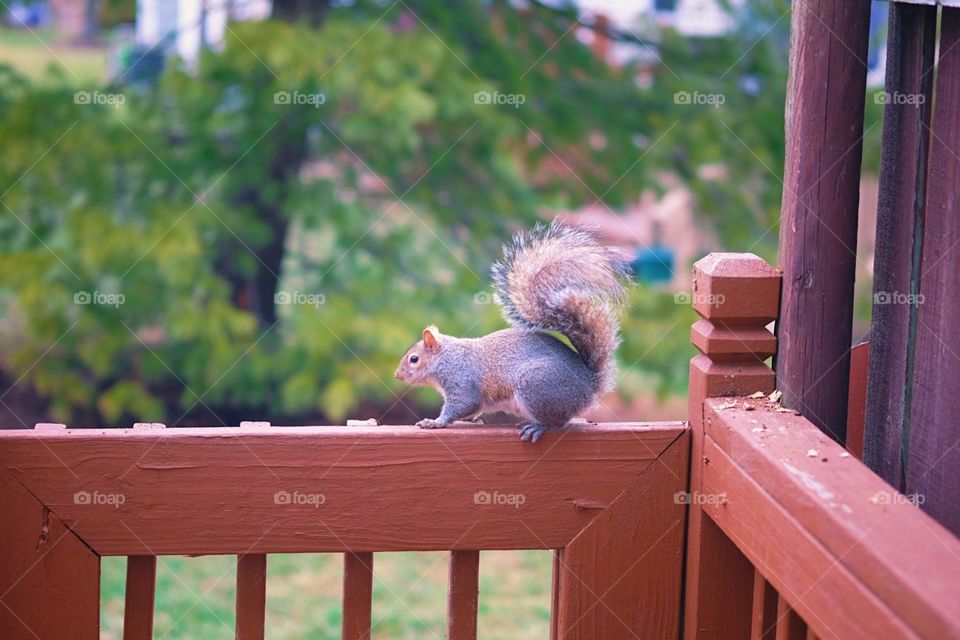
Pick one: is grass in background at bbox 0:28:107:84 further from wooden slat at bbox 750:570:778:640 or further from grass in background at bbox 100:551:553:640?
wooden slat at bbox 750:570:778:640

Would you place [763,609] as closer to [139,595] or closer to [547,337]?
[547,337]

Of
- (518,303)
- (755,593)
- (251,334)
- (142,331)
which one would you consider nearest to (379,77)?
(251,334)

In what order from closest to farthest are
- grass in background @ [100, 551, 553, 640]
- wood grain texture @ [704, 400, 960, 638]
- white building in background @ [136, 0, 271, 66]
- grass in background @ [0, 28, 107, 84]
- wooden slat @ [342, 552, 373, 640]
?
wood grain texture @ [704, 400, 960, 638] < wooden slat @ [342, 552, 373, 640] < grass in background @ [100, 551, 553, 640] < white building in background @ [136, 0, 271, 66] < grass in background @ [0, 28, 107, 84]

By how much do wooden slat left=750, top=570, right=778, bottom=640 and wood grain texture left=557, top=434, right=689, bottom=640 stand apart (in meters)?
0.19

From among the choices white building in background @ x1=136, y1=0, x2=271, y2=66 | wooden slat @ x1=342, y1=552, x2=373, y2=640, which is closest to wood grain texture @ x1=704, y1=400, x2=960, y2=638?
wooden slat @ x1=342, y1=552, x2=373, y2=640

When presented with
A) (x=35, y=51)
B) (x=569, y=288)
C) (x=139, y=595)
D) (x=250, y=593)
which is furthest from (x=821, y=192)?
(x=35, y=51)

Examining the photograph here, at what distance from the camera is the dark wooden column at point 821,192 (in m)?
1.51

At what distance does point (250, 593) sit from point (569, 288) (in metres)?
0.74

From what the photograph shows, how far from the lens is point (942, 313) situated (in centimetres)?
142

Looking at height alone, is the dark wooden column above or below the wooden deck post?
above

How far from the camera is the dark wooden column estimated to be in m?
1.51

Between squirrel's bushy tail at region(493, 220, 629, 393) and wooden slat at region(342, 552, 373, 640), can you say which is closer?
wooden slat at region(342, 552, 373, 640)

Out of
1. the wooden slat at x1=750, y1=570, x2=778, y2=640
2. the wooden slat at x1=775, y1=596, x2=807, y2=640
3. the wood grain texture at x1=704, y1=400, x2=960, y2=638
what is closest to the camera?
the wood grain texture at x1=704, y1=400, x2=960, y2=638

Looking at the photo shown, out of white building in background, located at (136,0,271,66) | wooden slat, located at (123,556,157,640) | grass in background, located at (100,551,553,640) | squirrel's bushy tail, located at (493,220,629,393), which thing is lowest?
grass in background, located at (100,551,553,640)
